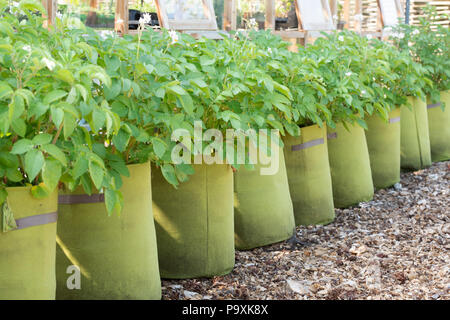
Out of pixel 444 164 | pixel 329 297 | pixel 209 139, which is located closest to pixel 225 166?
pixel 209 139

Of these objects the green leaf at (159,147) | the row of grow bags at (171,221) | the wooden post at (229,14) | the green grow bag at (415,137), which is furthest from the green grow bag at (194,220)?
the wooden post at (229,14)

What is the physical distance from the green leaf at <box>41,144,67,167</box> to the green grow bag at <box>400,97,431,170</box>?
A: 12.9 feet

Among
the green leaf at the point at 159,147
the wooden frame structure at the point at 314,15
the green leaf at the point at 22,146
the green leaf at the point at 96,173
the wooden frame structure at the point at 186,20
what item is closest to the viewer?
the green leaf at the point at 22,146

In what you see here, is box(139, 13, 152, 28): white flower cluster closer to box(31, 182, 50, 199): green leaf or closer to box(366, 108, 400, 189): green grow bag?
box(31, 182, 50, 199): green leaf

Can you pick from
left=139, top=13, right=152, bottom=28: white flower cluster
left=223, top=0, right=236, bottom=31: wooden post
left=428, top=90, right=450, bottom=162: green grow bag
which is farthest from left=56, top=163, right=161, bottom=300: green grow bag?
left=428, top=90, right=450, bottom=162: green grow bag

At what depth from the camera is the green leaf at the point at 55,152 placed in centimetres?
180

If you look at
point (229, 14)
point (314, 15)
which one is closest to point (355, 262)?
point (229, 14)

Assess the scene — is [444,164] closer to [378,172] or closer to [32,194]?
[378,172]

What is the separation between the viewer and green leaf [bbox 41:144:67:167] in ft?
5.89

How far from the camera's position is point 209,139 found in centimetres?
265

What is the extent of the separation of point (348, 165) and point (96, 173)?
2.71 metres

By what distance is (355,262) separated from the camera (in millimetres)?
3301

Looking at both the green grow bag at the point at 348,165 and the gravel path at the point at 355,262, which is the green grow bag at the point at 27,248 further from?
the green grow bag at the point at 348,165

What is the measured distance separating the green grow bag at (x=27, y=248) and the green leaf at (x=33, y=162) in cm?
25
